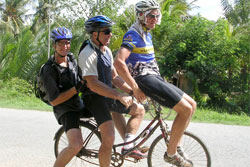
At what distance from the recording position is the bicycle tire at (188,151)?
3746 millimetres

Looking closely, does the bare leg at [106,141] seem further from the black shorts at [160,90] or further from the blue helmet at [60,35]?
the blue helmet at [60,35]

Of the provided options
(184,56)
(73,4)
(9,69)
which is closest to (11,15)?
(73,4)

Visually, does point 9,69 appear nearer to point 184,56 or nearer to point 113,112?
point 184,56

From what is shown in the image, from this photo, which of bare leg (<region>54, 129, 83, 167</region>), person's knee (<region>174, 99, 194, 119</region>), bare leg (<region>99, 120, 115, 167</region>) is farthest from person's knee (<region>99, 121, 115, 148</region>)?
person's knee (<region>174, 99, 194, 119</region>)

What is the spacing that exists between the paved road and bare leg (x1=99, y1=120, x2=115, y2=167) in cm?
114

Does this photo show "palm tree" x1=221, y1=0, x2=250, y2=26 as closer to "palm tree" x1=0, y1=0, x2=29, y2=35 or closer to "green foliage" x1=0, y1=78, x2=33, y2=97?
"green foliage" x1=0, y1=78, x2=33, y2=97

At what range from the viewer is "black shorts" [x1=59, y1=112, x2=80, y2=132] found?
346 cm

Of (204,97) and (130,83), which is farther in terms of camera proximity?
(204,97)

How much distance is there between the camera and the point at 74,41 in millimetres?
14578

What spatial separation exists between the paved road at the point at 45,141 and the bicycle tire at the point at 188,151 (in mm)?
662

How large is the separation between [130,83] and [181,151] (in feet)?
3.56

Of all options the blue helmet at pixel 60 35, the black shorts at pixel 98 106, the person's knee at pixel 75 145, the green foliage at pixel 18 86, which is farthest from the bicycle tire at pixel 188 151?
the green foliage at pixel 18 86

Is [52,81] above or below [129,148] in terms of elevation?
above

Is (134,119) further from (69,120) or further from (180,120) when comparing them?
(69,120)
